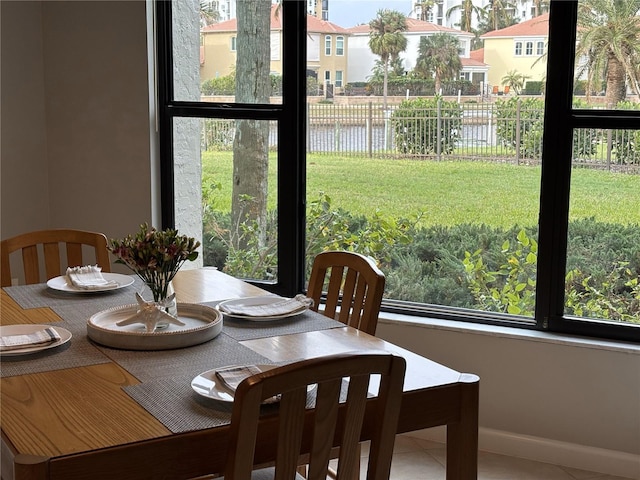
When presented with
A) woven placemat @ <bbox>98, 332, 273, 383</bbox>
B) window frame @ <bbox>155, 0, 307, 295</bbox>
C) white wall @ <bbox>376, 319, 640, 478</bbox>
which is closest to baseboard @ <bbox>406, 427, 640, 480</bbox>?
white wall @ <bbox>376, 319, 640, 478</bbox>

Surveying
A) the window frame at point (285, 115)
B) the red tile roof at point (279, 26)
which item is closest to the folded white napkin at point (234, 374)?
the window frame at point (285, 115)

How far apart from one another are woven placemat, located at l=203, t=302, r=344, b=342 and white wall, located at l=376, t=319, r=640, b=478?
1045mm

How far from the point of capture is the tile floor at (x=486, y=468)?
315 centimetres

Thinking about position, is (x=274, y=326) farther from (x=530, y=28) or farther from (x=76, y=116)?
(x=76, y=116)

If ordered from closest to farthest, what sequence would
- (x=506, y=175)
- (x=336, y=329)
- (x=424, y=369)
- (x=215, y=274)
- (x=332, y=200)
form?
1. (x=424, y=369)
2. (x=336, y=329)
3. (x=215, y=274)
4. (x=506, y=175)
5. (x=332, y=200)

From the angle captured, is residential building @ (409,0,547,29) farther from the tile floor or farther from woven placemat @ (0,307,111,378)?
woven placemat @ (0,307,111,378)

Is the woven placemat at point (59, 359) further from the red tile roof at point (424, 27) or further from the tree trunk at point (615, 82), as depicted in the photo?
the tree trunk at point (615, 82)

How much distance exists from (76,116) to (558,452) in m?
2.68

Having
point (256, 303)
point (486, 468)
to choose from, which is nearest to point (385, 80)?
point (256, 303)

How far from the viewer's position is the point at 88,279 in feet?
9.25

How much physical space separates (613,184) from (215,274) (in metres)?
1.54

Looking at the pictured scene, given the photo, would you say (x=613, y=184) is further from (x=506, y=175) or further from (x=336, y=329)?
(x=336, y=329)

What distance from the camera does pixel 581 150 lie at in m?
3.18

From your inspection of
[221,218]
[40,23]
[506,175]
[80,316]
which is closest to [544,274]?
[506,175]
